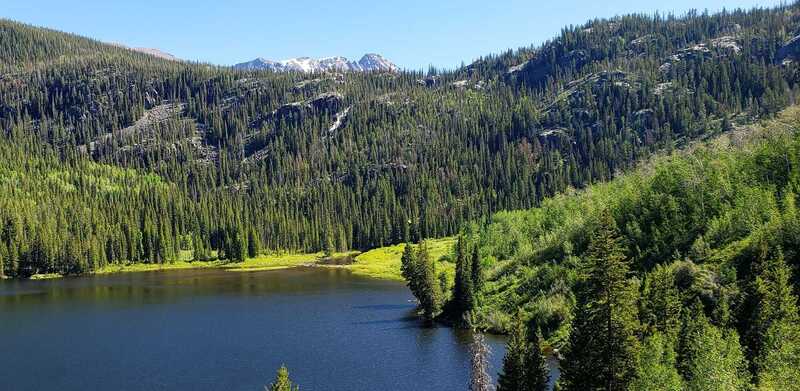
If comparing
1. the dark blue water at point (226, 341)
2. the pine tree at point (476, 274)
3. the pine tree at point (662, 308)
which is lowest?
the dark blue water at point (226, 341)

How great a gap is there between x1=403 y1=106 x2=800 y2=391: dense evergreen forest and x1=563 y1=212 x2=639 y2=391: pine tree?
0.09 metres

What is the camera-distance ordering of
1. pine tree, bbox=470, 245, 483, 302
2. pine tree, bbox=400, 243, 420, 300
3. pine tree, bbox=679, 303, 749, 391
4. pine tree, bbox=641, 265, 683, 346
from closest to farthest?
1. pine tree, bbox=679, 303, 749, 391
2. pine tree, bbox=641, 265, 683, 346
3. pine tree, bbox=470, 245, 483, 302
4. pine tree, bbox=400, 243, 420, 300

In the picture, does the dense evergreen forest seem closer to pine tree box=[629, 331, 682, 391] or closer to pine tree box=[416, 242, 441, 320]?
pine tree box=[629, 331, 682, 391]

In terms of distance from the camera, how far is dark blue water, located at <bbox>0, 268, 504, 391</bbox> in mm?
90000

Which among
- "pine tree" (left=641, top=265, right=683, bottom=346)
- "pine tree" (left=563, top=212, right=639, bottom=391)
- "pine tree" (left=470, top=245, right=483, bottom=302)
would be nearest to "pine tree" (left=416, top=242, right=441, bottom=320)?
"pine tree" (left=470, top=245, right=483, bottom=302)

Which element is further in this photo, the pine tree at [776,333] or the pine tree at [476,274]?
the pine tree at [476,274]

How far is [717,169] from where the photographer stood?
12238 cm

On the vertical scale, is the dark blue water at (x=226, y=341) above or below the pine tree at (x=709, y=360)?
below

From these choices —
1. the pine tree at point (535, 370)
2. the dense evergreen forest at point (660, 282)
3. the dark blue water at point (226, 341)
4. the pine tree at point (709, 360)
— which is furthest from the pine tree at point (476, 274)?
the pine tree at point (535, 370)

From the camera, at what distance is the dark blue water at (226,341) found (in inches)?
3543

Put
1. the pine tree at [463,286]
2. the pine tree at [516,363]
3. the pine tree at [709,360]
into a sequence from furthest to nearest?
the pine tree at [463,286] < the pine tree at [516,363] < the pine tree at [709,360]

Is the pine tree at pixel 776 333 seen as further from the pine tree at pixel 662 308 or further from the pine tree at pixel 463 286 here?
the pine tree at pixel 463 286

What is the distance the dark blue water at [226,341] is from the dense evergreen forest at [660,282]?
12.9 metres

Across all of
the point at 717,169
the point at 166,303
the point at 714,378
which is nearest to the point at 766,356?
the point at 714,378
